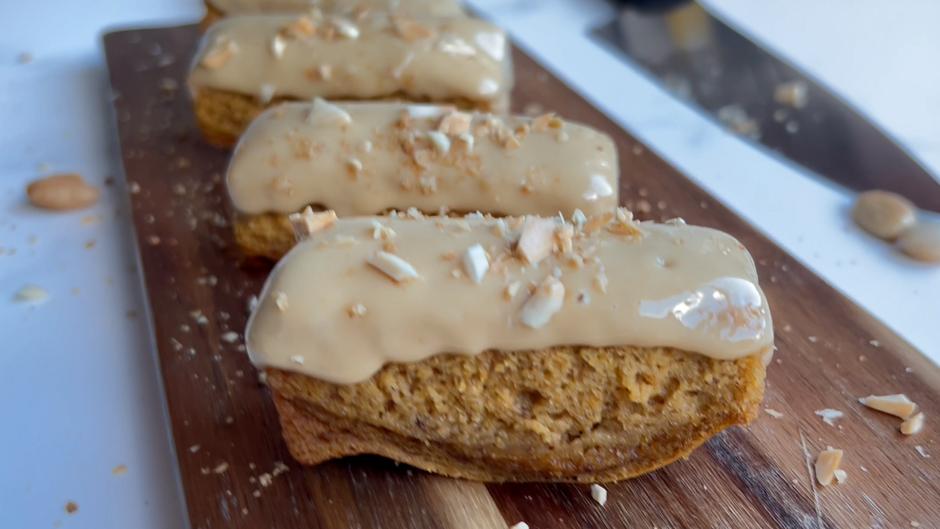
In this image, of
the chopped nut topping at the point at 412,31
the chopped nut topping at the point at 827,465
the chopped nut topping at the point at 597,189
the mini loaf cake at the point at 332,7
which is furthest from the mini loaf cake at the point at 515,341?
the mini loaf cake at the point at 332,7

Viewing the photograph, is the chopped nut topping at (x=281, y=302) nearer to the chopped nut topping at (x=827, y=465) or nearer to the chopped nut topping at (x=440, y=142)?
the chopped nut topping at (x=440, y=142)

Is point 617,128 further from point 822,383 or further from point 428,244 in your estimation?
point 428,244

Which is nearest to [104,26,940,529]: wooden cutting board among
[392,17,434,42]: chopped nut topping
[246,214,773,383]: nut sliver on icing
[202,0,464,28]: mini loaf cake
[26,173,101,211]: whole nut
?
[26,173,101,211]: whole nut

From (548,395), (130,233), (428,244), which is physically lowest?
(130,233)

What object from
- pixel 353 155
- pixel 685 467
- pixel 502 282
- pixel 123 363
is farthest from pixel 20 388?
pixel 685 467

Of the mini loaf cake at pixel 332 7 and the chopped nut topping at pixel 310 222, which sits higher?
the chopped nut topping at pixel 310 222

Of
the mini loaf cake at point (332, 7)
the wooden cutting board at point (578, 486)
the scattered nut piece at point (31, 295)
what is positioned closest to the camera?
the wooden cutting board at point (578, 486)
